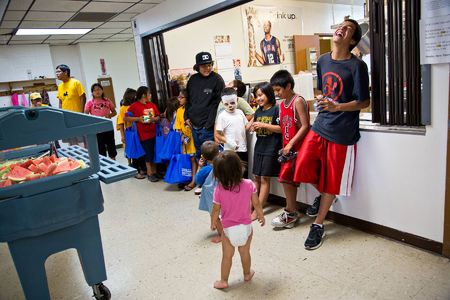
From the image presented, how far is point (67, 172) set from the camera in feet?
5.01

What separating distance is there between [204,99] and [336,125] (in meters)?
1.75

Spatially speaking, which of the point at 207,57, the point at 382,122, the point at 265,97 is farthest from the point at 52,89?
the point at 382,122

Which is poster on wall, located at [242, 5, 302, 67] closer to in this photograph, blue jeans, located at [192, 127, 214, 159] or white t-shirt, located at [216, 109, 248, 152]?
blue jeans, located at [192, 127, 214, 159]

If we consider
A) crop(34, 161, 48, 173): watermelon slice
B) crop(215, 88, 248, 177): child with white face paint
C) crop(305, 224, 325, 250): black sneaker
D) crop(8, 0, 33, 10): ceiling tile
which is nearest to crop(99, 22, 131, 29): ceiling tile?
crop(8, 0, 33, 10): ceiling tile

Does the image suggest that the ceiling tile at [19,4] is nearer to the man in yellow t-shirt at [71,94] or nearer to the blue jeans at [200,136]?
the man in yellow t-shirt at [71,94]

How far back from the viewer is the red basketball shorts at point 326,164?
2295 millimetres

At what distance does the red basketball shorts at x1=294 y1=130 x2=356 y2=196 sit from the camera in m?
2.29

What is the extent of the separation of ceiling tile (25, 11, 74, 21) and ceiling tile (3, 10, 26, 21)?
8cm

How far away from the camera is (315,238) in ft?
7.71

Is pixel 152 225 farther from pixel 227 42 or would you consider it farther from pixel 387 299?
pixel 227 42

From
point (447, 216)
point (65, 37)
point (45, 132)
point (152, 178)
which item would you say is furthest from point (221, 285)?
point (65, 37)

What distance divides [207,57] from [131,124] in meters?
1.69

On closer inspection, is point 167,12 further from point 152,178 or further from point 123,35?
point 123,35

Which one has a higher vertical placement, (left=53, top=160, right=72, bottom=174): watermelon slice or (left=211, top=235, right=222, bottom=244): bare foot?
(left=53, top=160, right=72, bottom=174): watermelon slice
